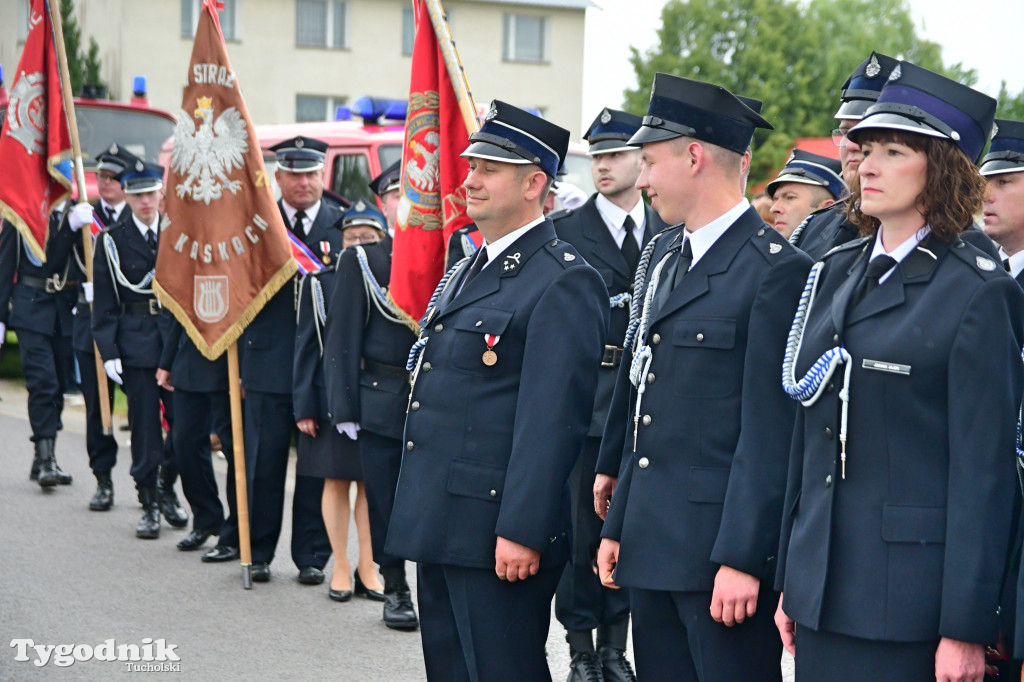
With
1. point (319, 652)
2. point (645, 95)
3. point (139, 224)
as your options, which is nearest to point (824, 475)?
point (319, 652)

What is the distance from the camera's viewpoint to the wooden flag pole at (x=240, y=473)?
6641 mm

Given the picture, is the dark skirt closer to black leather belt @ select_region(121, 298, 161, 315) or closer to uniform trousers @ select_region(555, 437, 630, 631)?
uniform trousers @ select_region(555, 437, 630, 631)

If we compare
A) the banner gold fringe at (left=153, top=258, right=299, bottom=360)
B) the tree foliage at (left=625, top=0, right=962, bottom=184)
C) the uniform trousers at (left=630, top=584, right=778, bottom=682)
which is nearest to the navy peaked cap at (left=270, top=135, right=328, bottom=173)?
the banner gold fringe at (left=153, top=258, right=299, bottom=360)

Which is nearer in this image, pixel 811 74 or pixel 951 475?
pixel 951 475

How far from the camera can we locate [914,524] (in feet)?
8.91

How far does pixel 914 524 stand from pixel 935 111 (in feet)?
3.04

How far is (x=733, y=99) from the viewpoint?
3488 mm

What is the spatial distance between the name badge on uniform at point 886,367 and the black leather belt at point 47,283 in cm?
775

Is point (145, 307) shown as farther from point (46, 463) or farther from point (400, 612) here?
point (400, 612)

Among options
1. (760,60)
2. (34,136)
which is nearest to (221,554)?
(34,136)

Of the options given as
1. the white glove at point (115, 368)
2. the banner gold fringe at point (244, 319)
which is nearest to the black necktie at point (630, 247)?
the banner gold fringe at point (244, 319)

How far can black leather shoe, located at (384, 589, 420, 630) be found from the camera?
5.98 m

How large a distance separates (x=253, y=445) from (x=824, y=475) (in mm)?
4703

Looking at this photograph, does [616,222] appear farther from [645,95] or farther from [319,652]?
[645,95]
